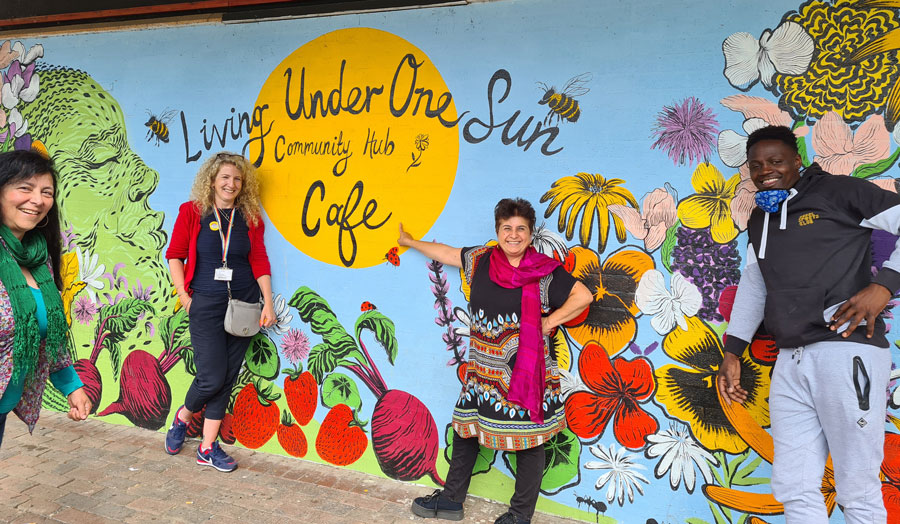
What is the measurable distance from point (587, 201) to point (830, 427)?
161cm

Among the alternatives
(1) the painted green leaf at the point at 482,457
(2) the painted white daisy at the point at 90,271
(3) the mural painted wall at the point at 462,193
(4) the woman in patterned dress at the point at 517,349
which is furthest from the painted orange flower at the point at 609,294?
(2) the painted white daisy at the point at 90,271

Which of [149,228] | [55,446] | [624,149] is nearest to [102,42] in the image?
[149,228]

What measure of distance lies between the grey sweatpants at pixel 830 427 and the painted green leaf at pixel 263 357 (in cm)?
322

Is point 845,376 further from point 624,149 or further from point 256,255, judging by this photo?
point 256,255

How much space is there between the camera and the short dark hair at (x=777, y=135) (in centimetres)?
276

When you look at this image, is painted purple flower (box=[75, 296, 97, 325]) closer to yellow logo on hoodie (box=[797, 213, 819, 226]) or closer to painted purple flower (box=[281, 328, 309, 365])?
painted purple flower (box=[281, 328, 309, 365])

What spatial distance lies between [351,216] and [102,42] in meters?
2.77

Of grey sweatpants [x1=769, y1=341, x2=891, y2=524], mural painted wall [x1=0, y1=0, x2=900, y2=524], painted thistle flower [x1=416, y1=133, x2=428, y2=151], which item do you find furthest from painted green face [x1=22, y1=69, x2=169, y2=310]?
grey sweatpants [x1=769, y1=341, x2=891, y2=524]

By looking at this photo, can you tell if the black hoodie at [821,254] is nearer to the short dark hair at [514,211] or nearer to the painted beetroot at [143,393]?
the short dark hair at [514,211]

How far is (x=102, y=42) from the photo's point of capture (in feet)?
16.2

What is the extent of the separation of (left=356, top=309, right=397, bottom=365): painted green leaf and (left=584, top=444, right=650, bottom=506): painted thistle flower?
140 centimetres

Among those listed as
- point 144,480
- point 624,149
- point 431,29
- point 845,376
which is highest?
point 431,29

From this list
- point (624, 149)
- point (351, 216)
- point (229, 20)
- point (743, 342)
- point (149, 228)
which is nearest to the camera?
point (743, 342)

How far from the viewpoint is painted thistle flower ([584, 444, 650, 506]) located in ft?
11.1
